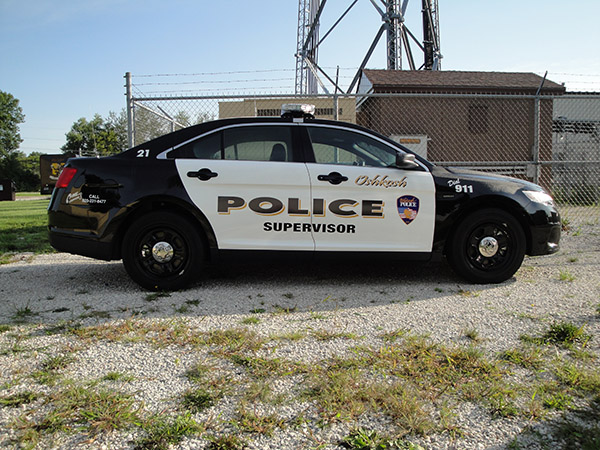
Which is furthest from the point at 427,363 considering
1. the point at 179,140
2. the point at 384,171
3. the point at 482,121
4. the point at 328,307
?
the point at 482,121

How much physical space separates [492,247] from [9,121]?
8332cm

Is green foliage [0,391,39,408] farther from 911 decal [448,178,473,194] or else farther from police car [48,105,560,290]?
911 decal [448,178,473,194]

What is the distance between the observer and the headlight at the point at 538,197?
15.0 feet

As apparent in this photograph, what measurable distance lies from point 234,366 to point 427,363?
1.14 metres

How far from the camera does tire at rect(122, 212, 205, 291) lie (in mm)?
4230

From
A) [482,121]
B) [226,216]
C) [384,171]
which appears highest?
[482,121]

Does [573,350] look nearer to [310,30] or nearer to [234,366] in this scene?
[234,366]

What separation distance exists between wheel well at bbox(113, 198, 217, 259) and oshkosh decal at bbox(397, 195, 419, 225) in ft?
6.03

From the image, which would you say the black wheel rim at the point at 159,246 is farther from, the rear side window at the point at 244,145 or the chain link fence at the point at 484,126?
the chain link fence at the point at 484,126

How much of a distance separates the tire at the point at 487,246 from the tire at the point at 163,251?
2566 millimetres

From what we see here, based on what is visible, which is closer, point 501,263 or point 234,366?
point 234,366

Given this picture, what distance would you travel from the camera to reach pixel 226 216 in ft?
14.0

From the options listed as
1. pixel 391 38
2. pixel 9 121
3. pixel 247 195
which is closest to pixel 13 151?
pixel 9 121

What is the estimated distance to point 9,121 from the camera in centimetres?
7069
